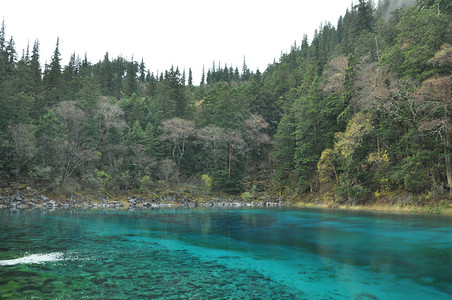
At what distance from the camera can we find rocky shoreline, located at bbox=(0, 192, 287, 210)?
2703cm

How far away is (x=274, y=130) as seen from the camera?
51.3 metres

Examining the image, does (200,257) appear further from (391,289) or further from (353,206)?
(353,206)

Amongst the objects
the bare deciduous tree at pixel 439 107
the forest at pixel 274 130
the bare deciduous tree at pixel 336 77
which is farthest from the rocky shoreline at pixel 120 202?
the bare deciduous tree at pixel 439 107

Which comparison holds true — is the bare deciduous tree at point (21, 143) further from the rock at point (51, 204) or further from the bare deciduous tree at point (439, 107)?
the bare deciduous tree at point (439, 107)

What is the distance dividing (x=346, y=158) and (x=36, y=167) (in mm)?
32293

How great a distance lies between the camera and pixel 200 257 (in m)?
8.41

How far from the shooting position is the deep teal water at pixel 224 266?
5375mm

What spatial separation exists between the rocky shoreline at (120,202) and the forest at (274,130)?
149 cm

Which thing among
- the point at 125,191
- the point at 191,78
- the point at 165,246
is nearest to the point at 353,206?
the point at 165,246

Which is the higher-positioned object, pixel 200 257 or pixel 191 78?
pixel 191 78

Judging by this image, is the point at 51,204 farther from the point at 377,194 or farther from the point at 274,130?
the point at 274,130

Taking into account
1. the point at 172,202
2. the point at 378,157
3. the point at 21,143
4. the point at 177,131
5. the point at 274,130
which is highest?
the point at 274,130

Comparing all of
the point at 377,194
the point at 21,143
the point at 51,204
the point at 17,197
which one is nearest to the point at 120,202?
the point at 51,204

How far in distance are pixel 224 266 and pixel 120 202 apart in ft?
95.9
